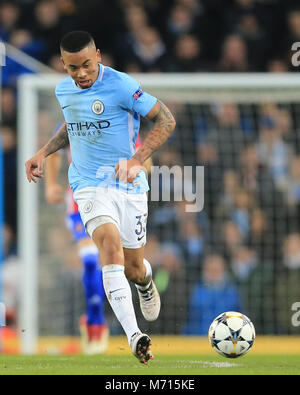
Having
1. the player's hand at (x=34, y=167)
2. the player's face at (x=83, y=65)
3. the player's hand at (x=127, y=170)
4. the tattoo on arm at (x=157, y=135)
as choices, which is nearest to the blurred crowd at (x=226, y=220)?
the player's hand at (x=34, y=167)

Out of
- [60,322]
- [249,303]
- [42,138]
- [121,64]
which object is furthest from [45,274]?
[121,64]

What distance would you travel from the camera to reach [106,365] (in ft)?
21.4

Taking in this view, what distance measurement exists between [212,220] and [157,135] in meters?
4.60

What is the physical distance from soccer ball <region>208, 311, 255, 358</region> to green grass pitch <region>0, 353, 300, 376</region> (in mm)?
106

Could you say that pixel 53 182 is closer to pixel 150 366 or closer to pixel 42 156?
pixel 42 156

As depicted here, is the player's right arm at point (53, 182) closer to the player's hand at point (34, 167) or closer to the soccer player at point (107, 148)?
the soccer player at point (107, 148)

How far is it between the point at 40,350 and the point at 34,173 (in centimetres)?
366

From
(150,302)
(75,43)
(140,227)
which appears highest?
(75,43)

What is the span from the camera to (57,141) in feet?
23.0

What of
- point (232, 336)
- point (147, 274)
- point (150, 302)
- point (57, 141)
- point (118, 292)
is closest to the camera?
point (118, 292)

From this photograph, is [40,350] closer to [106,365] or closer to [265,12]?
[106,365]

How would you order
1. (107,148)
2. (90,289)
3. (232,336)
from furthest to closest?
1. (90,289)
2. (107,148)
3. (232,336)

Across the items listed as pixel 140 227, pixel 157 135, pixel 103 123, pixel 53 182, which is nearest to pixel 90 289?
pixel 53 182

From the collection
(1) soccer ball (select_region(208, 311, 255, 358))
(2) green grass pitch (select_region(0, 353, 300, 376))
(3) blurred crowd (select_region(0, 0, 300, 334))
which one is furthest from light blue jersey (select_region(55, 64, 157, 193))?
(3) blurred crowd (select_region(0, 0, 300, 334))
